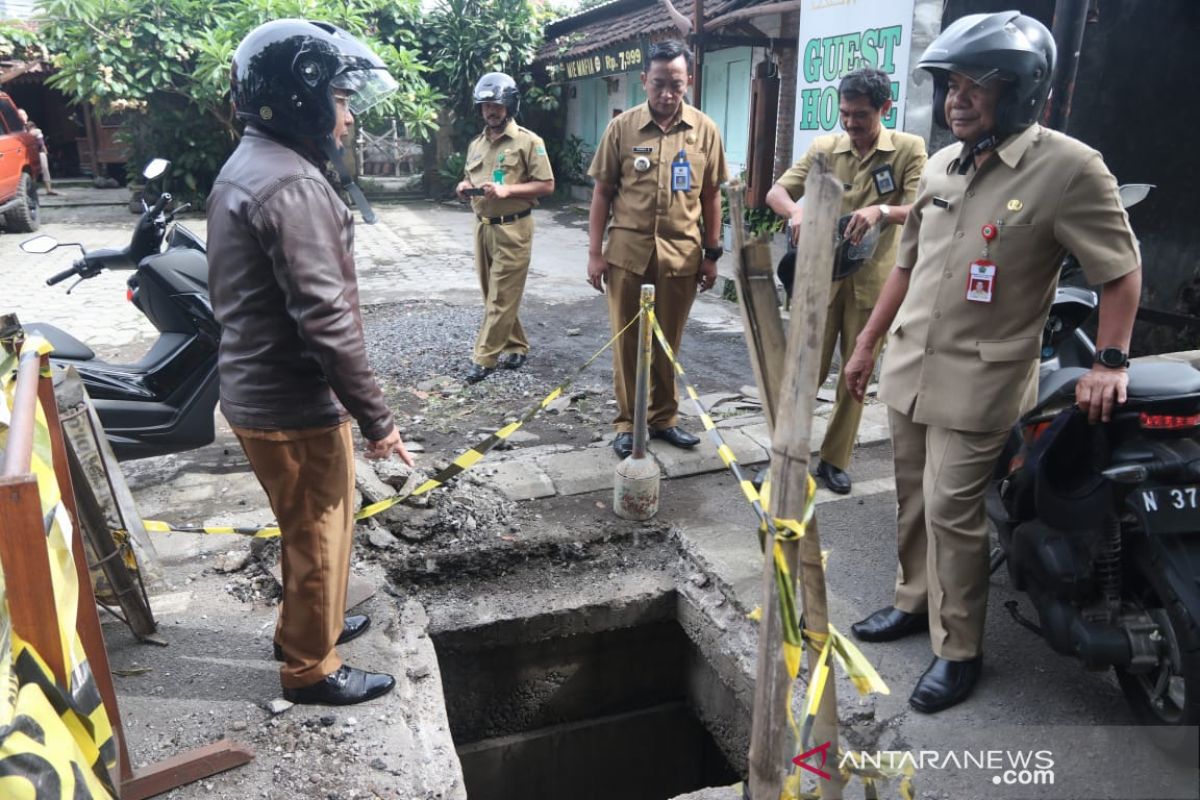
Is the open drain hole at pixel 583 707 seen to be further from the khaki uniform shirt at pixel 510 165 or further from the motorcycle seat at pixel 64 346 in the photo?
the khaki uniform shirt at pixel 510 165

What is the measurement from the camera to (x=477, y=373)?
6.29 m

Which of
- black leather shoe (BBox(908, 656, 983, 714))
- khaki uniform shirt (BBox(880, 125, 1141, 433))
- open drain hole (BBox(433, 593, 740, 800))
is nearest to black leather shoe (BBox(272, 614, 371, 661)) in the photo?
open drain hole (BBox(433, 593, 740, 800))

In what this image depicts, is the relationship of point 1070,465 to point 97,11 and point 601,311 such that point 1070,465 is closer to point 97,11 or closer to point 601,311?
point 601,311

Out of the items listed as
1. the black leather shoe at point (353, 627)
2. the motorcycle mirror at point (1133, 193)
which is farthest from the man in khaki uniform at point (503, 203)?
the motorcycle mirror at point (1133, 193)

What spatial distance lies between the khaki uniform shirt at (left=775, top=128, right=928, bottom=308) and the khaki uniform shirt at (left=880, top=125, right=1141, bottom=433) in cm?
118

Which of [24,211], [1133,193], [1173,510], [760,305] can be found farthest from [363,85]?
[24,211]

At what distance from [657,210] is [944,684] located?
8.62 feet

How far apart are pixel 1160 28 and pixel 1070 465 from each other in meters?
5.81

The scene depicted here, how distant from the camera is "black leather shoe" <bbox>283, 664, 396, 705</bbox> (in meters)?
2.75

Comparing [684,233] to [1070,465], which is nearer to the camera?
[1070,465]

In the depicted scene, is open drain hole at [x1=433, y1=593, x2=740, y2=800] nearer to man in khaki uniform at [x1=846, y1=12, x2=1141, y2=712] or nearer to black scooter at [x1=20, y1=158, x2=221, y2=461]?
man in khaki uniform at [x1=846, y1=12, x2=1141, y2=712]

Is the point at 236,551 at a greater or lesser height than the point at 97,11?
lesser

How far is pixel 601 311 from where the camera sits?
859 cm

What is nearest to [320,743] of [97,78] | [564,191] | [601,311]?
[601,311]
